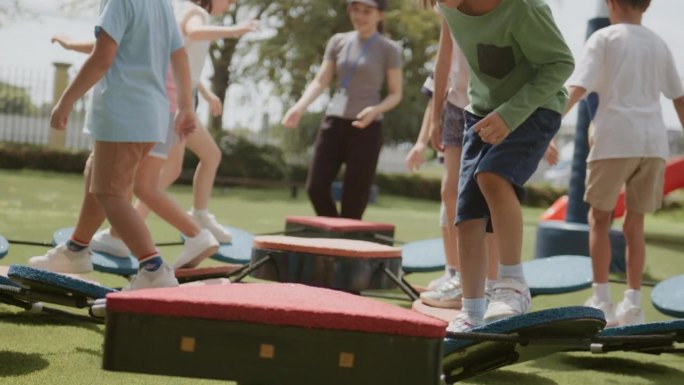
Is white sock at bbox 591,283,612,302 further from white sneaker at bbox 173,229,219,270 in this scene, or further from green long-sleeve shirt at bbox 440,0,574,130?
white sneaker at bbox 173,229,219,270

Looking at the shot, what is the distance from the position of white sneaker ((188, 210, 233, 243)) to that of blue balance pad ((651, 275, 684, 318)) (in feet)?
8.27

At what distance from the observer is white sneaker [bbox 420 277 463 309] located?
3889mm

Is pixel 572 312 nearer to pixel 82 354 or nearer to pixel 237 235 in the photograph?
pixel 82 354

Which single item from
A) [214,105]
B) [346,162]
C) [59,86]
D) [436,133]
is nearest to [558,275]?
[436,133]

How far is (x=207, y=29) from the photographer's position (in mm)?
4852

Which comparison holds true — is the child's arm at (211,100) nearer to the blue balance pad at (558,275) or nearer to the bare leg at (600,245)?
the blue balance pad at (558,275)

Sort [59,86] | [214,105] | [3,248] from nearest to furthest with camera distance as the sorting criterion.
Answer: [3,248], [214,105], [59,86]

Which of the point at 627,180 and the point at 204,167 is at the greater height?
the point at 627,180

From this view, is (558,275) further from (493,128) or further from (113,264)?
(113,264)

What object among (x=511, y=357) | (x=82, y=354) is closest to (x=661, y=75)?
(x=511, y=357)

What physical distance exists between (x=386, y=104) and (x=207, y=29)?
5.55ft

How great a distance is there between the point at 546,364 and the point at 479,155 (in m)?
1.10

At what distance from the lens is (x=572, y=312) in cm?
238

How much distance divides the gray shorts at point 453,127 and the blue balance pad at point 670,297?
3.70 feet
